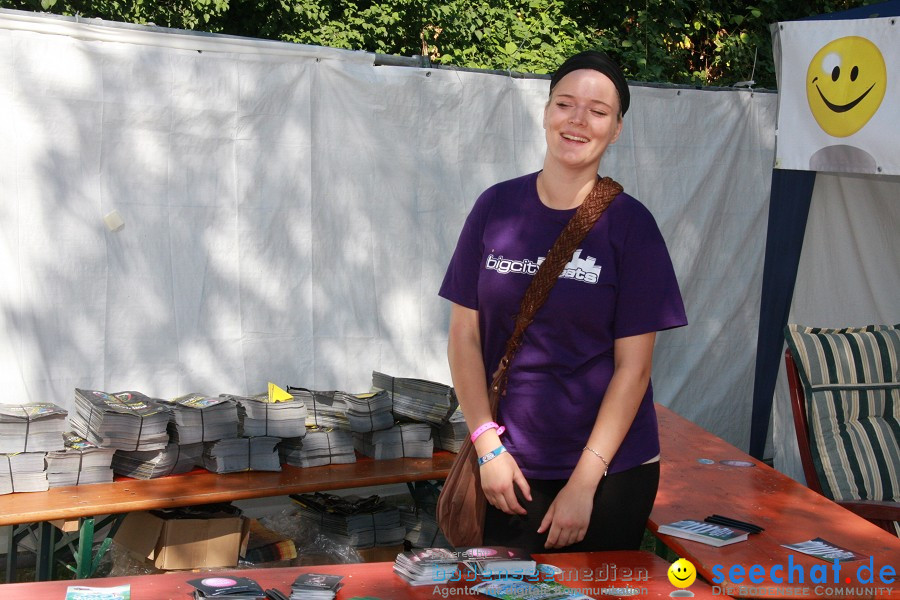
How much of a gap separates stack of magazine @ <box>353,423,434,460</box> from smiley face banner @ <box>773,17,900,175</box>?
8.63 ft

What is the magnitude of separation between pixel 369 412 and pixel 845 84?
3.04 m

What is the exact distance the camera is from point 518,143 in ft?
18.5

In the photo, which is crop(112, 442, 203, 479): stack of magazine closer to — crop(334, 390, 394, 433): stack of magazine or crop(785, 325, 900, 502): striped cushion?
crop(334, 390, 394, 433): stack of magazine

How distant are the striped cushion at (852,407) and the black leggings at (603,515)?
2.05m

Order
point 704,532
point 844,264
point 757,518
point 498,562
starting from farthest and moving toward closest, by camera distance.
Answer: point 844,264 < point 757,518 < point 704,532 < point 498,562

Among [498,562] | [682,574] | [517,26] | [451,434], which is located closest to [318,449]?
[451,434]

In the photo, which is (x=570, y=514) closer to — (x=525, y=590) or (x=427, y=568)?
(x=525, y=590)

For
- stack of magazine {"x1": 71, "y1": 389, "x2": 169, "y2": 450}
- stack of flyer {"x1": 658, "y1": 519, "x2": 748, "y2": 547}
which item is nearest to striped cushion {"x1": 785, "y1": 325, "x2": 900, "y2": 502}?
stack of flyer {"x1": 658, "y1": 519, "x2": 748, "y2": 547}

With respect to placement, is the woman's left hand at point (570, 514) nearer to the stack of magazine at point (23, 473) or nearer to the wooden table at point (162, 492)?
the wooden table at point (162, 492)

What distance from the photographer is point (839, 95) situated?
5.14 m

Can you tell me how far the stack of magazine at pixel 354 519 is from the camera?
14.9 ft

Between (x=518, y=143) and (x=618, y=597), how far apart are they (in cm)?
375

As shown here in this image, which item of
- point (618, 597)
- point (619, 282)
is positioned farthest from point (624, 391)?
point (618, 597)

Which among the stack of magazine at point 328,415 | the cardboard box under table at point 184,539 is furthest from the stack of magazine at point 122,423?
the stack of magazine at point 328,415
